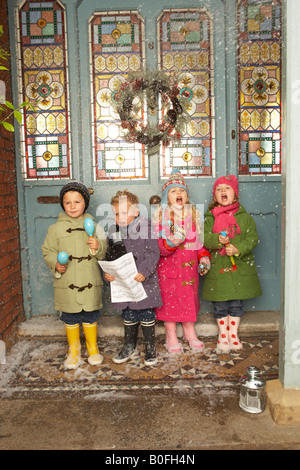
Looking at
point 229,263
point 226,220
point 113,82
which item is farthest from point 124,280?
point 113,82

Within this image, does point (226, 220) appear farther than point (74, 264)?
Yes

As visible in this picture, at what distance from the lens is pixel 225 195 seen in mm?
3900

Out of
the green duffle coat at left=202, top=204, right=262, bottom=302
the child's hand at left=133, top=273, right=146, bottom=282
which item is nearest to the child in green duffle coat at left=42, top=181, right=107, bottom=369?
the child's hand at left=133, top=273, right=146, bottom=282

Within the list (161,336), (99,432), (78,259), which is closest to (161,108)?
(78,259)

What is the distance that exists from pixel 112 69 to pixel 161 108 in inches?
25.4

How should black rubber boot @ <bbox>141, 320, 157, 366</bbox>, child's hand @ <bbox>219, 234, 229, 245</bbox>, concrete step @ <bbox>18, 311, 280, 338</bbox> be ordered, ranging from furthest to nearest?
concrete step @ <bbox>18, 311, 280, 338</bbox> < child's hand @ <bbox>219, 234, 229, 245</bbox> < black rubber boot @ <bbox>141, 320, 157, 366</bbox>

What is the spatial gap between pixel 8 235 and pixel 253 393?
2.69m

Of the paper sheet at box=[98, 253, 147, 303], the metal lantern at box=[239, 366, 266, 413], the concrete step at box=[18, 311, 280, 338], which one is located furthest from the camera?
the concrete step at box=[18, 311, 280, 338]

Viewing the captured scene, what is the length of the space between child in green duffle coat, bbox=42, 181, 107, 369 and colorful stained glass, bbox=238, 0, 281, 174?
1855 millimetres

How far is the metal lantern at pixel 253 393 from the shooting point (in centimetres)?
277

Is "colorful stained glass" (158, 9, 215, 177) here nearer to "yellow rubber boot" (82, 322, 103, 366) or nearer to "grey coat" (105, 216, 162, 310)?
"grey coat" (105, 216, 162, 310)

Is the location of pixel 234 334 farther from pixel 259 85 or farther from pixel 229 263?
pixel 259 85

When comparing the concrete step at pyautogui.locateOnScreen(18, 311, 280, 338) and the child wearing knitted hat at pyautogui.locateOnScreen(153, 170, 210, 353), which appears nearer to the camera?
the child wearing knitted hat at pyautogui.locateOnScreen(153, 170, 210, 353)

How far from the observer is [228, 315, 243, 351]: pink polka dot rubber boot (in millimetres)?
3879
